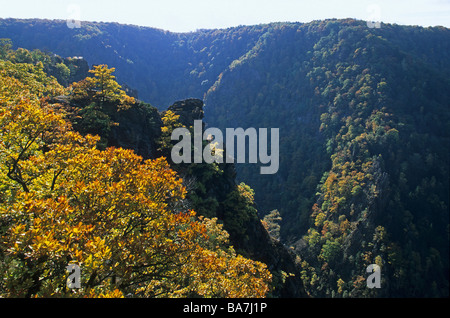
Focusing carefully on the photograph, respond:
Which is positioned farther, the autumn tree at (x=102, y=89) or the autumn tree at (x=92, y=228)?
the autumn tree at (x=102, y=89)

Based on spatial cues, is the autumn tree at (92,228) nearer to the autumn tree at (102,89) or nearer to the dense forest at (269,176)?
the dense forest at (269,176)

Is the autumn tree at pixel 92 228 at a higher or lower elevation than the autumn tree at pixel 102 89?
lower

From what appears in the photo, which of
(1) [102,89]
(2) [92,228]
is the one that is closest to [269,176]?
(1) [102,89]

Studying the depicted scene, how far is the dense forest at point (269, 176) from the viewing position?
10234 millimetres

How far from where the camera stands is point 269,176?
142 m

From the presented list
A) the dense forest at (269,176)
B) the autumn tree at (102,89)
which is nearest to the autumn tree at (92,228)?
the dense forest at (269,176)

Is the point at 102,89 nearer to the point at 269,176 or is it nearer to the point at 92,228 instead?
the point at 92,228

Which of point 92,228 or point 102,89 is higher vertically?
point 102,89

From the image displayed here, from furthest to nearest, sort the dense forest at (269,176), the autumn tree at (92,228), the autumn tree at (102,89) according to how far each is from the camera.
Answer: the autumn tree at (102,89), the dense forest at (269,176), the autumn tree at (92,228)

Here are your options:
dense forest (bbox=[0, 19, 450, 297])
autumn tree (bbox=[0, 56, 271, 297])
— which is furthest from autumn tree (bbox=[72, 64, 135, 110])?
autumn tree (bbox=[0, 56, 271, 297])

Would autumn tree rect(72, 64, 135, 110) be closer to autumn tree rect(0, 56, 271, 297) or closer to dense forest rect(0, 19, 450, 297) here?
dense forest rect(0, 19, 450, 297)

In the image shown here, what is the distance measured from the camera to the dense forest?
10234 mm

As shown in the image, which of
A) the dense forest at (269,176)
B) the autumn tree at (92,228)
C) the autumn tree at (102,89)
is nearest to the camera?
the autumn tree at (92,228)

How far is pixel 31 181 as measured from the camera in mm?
11570
